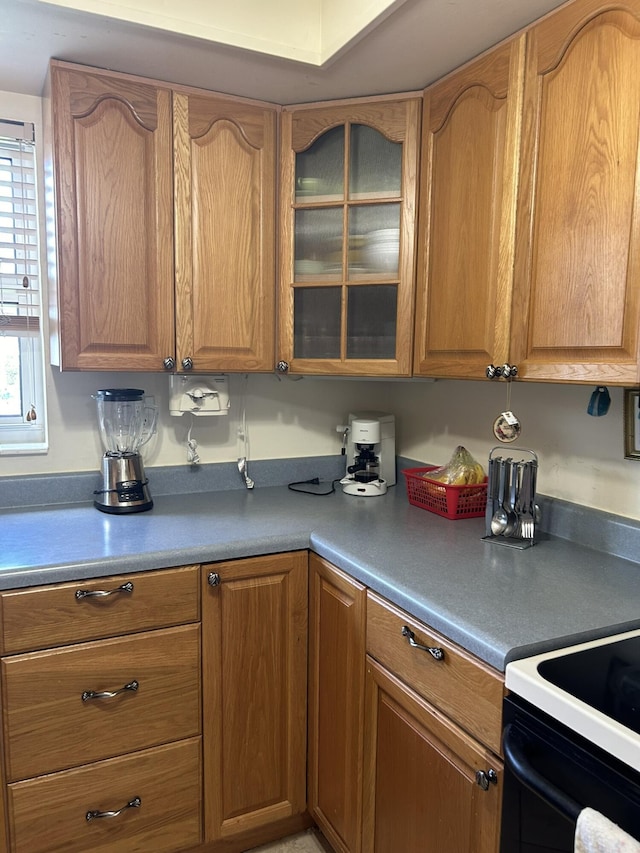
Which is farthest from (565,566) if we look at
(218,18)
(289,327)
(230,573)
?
(218,18)

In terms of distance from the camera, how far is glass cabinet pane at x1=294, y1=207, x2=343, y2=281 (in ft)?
6.22

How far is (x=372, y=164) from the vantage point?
1841 millimetres

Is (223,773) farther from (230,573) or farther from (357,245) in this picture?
(357,245)

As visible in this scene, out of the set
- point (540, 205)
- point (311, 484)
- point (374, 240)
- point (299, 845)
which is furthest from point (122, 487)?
point (540, 205)

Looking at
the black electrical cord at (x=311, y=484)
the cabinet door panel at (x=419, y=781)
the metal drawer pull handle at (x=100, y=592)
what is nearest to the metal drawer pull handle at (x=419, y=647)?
the cabinet door panel at (x=419, y=781)

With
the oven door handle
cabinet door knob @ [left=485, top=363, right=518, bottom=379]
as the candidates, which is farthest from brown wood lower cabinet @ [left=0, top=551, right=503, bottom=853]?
cabinet door knob @ [left=485, top=363, right=518, bottom=379]

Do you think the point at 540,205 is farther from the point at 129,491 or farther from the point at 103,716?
the point at 103,716

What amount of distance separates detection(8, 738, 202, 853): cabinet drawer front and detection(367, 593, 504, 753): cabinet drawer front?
2.11 ft

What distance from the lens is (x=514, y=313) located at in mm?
1467

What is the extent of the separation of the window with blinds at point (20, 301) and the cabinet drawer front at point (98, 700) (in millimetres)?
761

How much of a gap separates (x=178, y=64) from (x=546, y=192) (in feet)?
3.36

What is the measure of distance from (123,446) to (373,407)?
3.22 feet

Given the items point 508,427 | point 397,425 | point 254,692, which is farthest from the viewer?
point 397,425

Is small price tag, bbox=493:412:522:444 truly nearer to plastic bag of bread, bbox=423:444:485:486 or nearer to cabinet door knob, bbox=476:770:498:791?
plastic bag of bread, bbox=423:444:485:486
